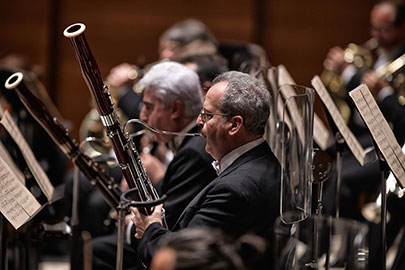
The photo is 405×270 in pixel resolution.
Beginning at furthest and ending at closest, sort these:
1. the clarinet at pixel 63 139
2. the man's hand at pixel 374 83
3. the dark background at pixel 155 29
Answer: the dark background at pixel 155 29, the man's hand at pixel 374 83, the clarinet at pixel 63 139

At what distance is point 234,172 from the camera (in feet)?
8.46

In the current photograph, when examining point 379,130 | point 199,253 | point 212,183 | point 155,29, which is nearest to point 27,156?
point 212,183

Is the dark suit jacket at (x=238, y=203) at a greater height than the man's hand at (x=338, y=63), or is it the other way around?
the man's hand at (x=338, y=63)

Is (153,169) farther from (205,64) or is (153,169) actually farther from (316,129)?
(316,129)

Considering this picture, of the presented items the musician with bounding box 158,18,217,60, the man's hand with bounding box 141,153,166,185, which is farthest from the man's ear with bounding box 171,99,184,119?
the musician with bounding box 158,18,217,60

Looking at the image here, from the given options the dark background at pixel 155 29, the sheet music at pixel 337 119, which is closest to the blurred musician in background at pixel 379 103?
the sheet music at pixel 337 119

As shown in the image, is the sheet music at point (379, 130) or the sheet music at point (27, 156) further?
the sheet music at point (27, 156)

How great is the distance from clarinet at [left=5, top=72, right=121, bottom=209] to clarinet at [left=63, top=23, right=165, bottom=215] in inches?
15.0

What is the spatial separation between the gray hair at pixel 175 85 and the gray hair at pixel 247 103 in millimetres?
651

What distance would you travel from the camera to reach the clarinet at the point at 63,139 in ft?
9.66

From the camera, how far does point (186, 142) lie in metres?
3.19

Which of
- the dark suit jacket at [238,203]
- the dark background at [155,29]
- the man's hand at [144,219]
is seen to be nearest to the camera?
the dark suit jacket at [238,203]

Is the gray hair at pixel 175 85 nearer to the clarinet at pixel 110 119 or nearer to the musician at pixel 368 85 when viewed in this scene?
the clarinet at pixel 110 119

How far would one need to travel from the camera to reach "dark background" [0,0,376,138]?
668cm
